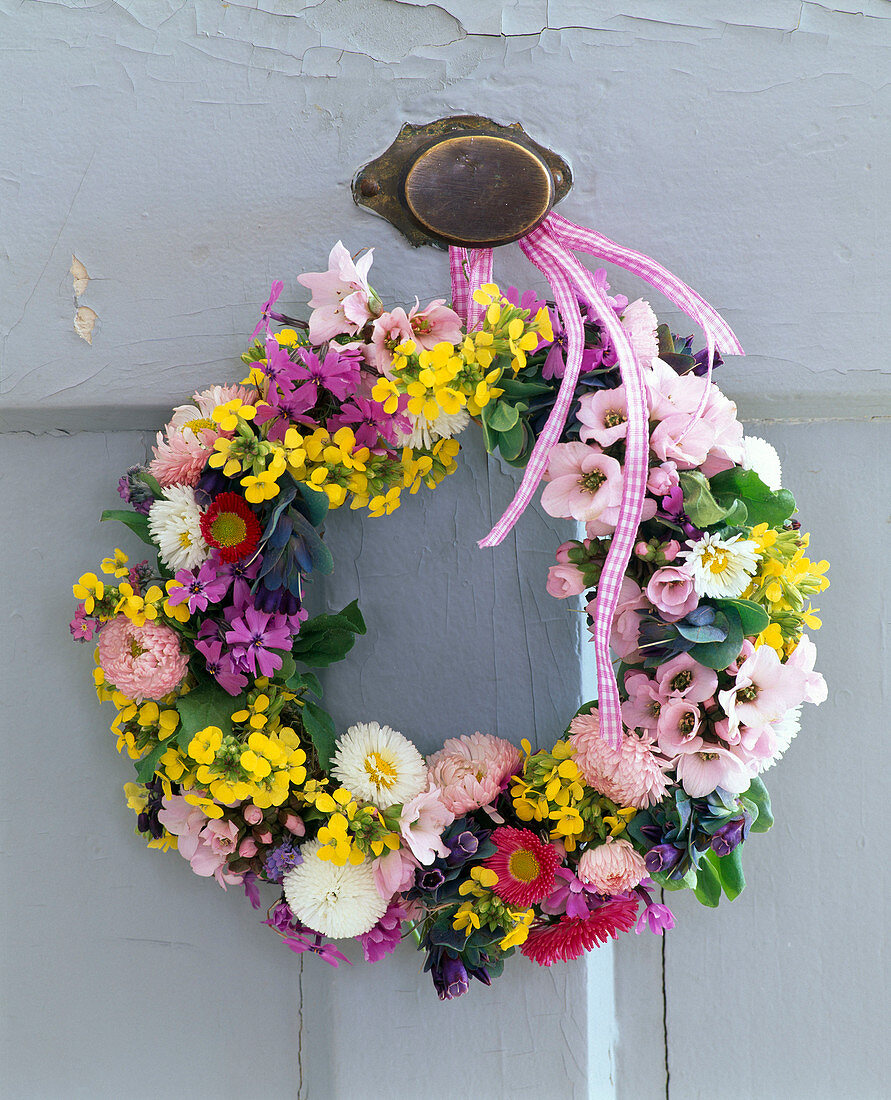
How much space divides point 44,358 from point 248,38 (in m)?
0.35

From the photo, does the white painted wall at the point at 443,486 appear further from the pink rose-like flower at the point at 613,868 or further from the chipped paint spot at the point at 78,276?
the pink rose-like flower at the point at 613,868

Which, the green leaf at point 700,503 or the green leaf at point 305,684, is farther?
the green leaf at point 305,684

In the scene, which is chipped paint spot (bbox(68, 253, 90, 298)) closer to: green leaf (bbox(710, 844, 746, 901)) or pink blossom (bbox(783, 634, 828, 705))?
pink blossom (bbox(783, 634, 828, 705))

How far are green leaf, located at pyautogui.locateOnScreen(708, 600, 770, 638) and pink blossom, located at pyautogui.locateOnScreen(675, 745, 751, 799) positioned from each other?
0.33 ft

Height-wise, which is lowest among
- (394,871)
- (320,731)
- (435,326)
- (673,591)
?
(394,871)

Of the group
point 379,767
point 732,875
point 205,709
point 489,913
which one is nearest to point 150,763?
point 205,709

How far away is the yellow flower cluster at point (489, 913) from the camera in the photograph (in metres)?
0.67

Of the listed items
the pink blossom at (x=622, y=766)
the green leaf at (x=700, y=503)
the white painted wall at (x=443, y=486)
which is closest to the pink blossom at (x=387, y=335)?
the white painted wall at (x=443, y=486)

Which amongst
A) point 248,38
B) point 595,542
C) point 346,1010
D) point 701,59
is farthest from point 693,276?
point 346,1010

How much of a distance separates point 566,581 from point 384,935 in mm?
373

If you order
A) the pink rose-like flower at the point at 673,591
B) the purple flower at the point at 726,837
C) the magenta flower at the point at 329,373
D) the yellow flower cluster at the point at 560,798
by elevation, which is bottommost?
the purple flower at the point at 726,837

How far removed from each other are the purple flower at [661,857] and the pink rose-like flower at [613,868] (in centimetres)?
1

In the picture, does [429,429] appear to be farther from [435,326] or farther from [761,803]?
[761,803]

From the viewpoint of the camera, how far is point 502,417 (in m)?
0.62
